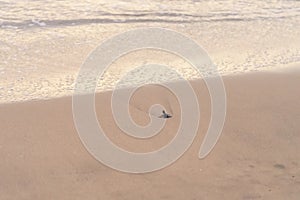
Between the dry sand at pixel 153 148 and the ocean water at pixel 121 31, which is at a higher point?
the ocean water at pixel 121 31

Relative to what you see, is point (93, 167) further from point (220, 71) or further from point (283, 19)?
point (283, 19)

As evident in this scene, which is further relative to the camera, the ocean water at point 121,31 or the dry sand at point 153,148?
the ocean water at point 121,31

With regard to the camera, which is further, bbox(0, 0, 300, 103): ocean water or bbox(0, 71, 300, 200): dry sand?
bbox(0, 0, 300, 103): ocean water

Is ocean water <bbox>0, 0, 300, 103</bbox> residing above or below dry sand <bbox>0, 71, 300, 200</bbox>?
above

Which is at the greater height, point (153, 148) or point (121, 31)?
point (121, 31)

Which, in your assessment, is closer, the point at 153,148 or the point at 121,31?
the point at 153,148
